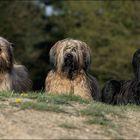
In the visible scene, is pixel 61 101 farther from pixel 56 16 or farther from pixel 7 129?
pixel 56 16

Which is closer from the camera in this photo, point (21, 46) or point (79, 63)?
point (79, 63)

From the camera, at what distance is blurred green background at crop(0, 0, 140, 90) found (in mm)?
48231

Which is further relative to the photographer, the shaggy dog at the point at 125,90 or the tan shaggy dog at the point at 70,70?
the shaggy dog at the point at 125,90

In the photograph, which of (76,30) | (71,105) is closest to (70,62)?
(71,105)

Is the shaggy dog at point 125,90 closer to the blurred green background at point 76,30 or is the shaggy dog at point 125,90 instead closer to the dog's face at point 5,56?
the dog's face at point 5,56

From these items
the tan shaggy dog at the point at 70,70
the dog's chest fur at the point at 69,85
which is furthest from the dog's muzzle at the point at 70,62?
the dog's chest fur at the point at 69,85

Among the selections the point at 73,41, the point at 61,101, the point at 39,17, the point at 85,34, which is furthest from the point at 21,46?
the point at 61,101

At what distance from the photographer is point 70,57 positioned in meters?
16.8

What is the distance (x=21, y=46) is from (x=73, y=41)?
102 ft

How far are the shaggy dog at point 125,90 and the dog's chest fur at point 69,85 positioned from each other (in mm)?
1118

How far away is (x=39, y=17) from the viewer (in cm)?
5272

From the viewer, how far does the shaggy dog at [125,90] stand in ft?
57.4

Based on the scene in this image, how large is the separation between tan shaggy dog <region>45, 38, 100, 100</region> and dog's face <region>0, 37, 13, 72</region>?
3.02ft

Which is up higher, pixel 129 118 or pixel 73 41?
pixel 73 41
